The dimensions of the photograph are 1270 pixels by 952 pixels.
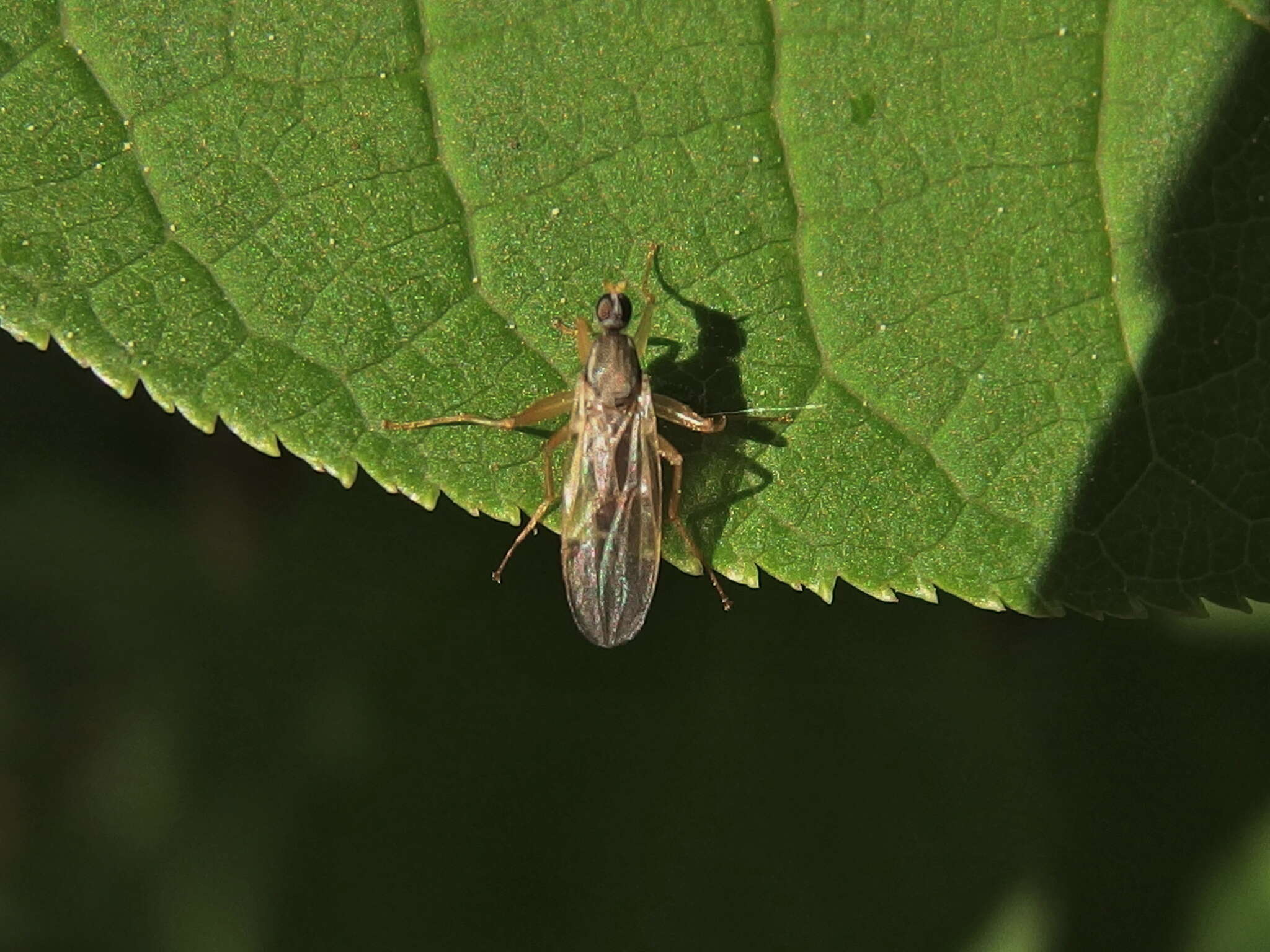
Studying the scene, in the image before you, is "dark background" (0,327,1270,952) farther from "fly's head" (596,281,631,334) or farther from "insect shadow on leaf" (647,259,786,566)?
"fly's head" (596,281,631,334)

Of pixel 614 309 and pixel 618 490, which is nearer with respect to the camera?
pixel 614 309

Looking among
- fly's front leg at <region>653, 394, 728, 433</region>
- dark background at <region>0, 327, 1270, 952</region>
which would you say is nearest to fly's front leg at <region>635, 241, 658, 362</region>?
fly's front leg at <region>653, 394, 728, 433</region>

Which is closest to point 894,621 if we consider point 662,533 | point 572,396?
point 662,533

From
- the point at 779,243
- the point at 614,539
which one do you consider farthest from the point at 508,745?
the point at 779,243

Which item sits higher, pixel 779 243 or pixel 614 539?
pixel 779 243

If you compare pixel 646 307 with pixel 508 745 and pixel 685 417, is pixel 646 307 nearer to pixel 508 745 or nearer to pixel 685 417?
pixel 685 417

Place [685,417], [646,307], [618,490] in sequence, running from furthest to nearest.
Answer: [618,490] → [685,417] → [646,307]

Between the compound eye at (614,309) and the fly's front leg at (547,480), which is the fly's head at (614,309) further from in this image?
the fly's front leg at (547,480)
